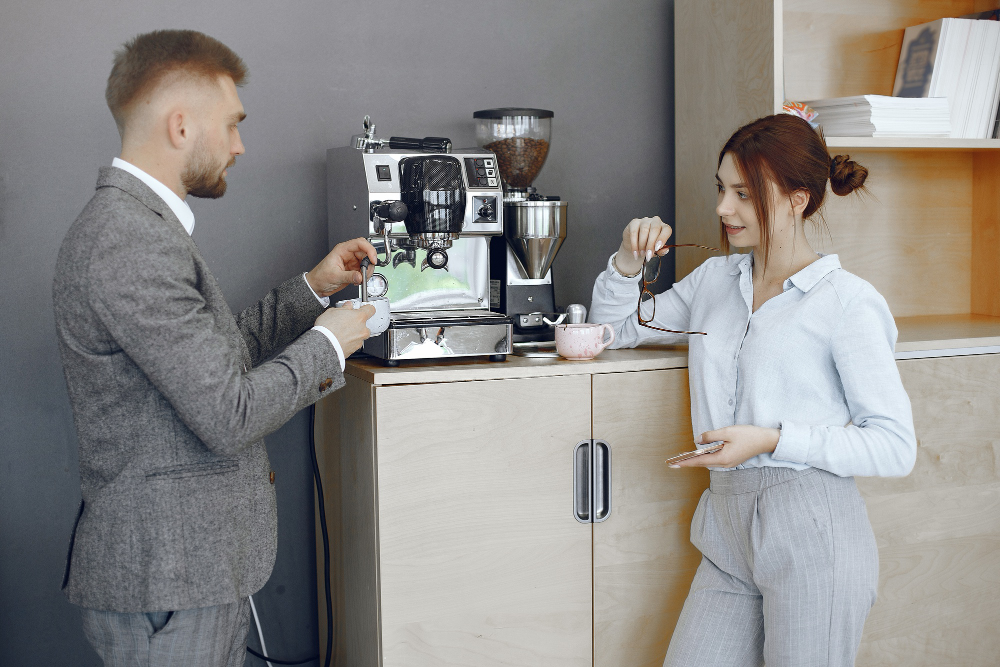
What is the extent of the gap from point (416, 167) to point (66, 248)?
62 cm

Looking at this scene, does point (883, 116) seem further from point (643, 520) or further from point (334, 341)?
point (334, 341)

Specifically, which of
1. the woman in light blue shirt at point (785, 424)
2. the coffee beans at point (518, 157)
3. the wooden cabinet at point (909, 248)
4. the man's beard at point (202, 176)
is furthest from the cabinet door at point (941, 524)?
the man's beard at point (202, 176)

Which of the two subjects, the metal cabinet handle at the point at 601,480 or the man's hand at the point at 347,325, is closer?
the man's hand at the point at 347,325

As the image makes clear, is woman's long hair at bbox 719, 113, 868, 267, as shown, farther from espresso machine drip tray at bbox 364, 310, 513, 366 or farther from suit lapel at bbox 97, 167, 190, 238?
suit lapel at bbox 97, 167, 190, 238

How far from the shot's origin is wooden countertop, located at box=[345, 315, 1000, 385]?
158 centimetres

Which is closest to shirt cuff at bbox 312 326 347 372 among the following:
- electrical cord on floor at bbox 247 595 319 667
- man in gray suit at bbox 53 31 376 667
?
man in gray suit at bbox 53 31 376 667

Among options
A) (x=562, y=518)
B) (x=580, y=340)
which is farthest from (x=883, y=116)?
(x=562, y=518)

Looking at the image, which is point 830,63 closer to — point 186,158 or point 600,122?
point 600,122

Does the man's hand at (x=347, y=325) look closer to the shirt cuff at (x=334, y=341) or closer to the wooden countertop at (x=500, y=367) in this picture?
the shirt cuff at (x=334, y=341)

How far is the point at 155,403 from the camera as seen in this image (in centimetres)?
124

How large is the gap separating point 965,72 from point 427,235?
4.94 ft

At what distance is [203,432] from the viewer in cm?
121

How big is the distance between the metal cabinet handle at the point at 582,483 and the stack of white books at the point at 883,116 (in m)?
0.99

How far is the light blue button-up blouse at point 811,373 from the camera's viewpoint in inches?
56.4
